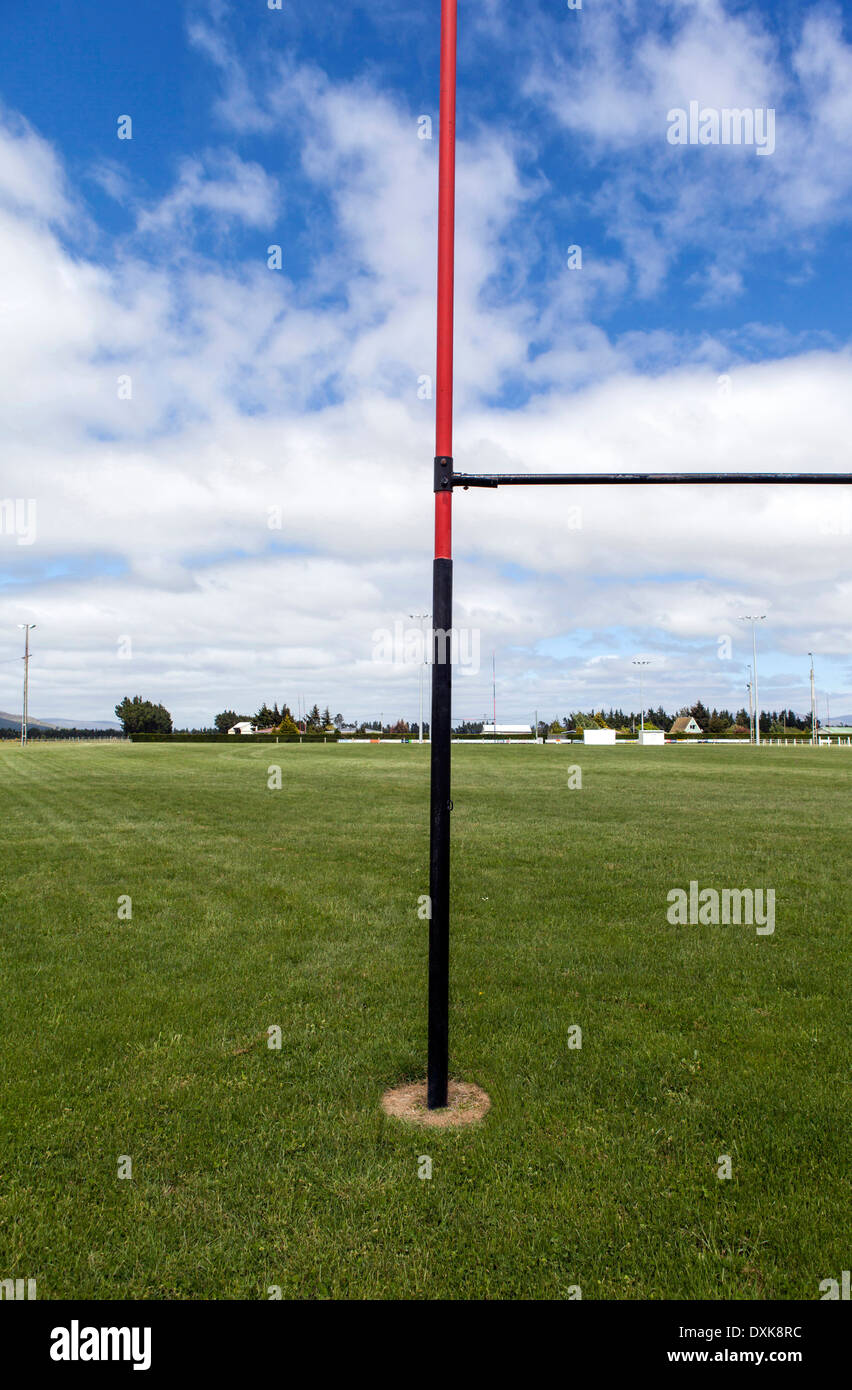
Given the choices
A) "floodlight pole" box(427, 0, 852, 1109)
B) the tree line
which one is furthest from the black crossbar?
the tree line

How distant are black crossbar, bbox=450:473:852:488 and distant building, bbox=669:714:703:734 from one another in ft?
408

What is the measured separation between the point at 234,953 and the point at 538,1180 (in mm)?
4356

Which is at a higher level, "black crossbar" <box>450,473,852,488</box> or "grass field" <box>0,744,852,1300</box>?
"black crossbar" <box>450,473,852,488</box>

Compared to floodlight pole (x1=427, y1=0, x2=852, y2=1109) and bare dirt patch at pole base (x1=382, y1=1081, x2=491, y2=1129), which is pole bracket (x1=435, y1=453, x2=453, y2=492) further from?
bare dirt patch at pole base (x1=382, y1=1081, x2=491, y2=1129)

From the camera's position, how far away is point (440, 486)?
4.52 m

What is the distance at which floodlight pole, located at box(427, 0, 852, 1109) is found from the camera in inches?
172

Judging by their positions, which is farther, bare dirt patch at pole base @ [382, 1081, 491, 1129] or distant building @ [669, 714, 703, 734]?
distant building @ [669, 714, 703, 734]

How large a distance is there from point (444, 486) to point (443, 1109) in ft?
12.2

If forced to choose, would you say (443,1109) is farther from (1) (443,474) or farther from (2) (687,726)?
(2) (687,726)

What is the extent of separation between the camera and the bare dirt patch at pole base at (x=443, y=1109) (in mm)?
4258

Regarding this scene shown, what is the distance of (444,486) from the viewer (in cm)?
452

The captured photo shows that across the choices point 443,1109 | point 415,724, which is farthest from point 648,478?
point 415,724

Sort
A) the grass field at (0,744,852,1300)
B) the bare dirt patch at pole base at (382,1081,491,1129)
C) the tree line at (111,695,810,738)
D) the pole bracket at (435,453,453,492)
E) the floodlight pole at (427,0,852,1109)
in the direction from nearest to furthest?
the grass field at (0,744,852,1300) < the bare dirt patch at pole base at (382,1081,491,1129) < the floodlight pole at (427,0,852,1109) < the pole bracket at (435,453,453,492) < the tree line at (111,695,810,738)
